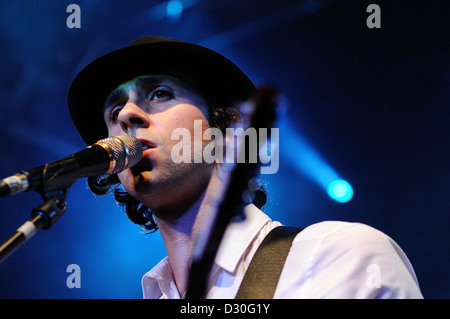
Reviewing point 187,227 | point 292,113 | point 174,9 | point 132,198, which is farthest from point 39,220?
point 174,9

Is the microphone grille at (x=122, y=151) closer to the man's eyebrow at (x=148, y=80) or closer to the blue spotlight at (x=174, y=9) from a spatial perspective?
the man's eyebrow at (x=148, y=80)

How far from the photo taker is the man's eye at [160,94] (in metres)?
1.94

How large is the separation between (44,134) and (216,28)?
1.80 m

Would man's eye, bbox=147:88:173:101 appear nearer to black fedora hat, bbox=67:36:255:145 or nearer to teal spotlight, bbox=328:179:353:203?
black fedora hat, bbox=67:36:255:145

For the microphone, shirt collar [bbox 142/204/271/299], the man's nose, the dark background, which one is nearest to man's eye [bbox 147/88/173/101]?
the man's nose

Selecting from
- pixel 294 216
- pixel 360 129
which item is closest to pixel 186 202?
pixel 294 216

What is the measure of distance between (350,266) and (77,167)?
0.92 metres

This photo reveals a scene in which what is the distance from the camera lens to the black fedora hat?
2088mm

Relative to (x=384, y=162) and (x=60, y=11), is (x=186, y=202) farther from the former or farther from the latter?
(x=60, y=11)

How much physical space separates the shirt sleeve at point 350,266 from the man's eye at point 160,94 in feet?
3.08

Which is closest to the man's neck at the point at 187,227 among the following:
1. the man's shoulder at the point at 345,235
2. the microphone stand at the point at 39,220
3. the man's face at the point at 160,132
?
the man's face at the point at 160,132

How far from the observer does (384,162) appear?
340cm
